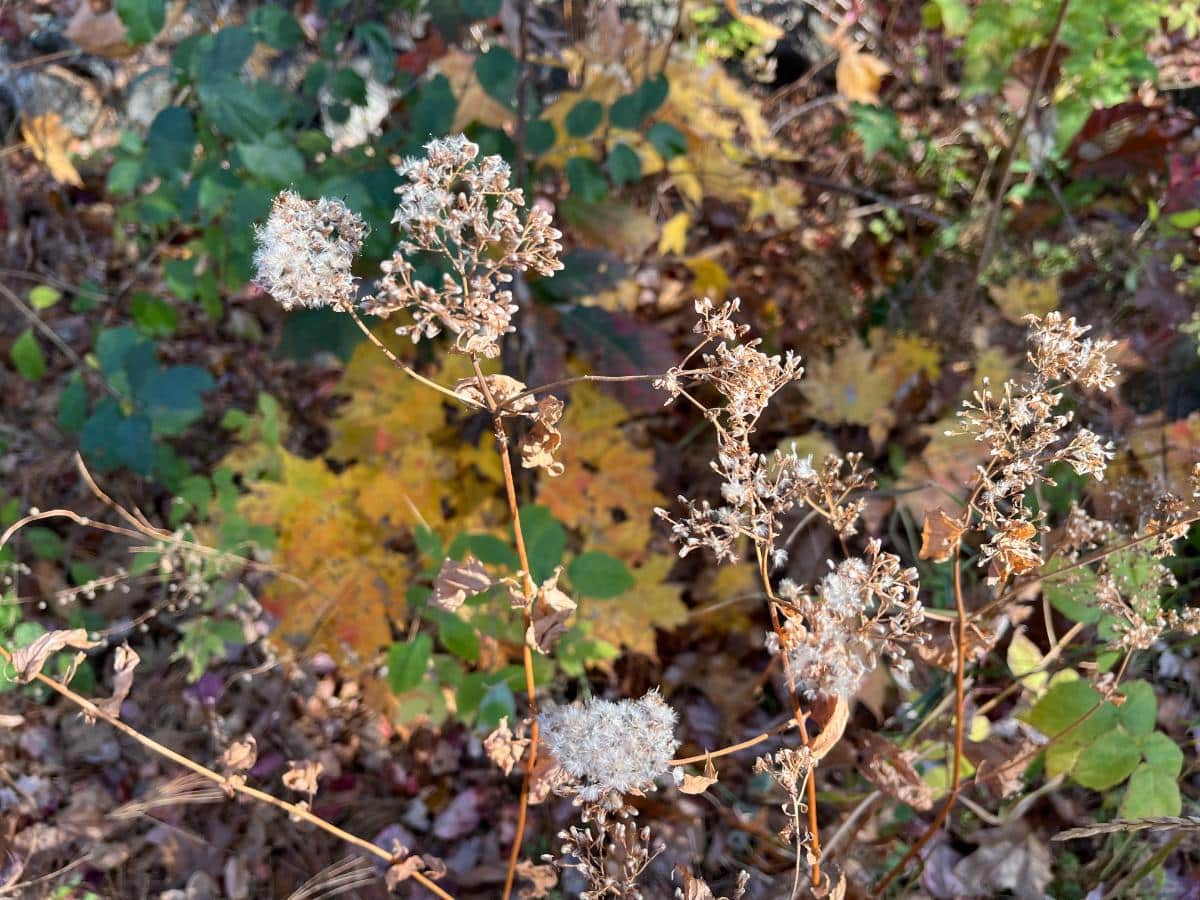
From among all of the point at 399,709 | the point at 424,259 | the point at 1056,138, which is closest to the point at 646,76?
the point at 424,259

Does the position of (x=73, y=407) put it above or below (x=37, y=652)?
below

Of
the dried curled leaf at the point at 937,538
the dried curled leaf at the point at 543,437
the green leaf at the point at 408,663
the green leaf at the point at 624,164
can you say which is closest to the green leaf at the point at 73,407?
the green leaf at the point at 408,663

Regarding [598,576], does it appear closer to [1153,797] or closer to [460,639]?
[460,639]

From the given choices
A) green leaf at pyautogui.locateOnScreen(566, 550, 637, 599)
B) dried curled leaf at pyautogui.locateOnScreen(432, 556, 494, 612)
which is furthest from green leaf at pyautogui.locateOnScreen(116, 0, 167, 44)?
dried curled leaf at pyautogui.locateOnScreen(432, 556, 494, 612)

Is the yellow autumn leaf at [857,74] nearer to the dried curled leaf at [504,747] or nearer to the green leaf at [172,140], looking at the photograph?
the green leaf at [172,140]

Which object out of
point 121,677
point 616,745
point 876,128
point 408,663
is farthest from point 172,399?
point 876,128

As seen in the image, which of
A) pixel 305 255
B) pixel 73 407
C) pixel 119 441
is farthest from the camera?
pixel 73 407

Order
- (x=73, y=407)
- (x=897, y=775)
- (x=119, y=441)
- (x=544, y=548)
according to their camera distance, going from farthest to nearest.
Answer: (x=73, y=407), (x=119, y=441), (x=544, y=548), (x=897, y=775)
